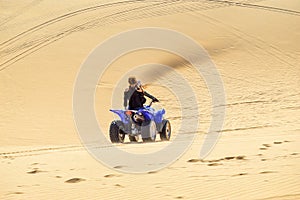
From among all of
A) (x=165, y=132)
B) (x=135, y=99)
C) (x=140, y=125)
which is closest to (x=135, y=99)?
(x=135, y=99)

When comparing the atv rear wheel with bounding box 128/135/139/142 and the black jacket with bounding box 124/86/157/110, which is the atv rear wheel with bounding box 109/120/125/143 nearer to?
the atv rear wheel with bounding box 128/135/139/142

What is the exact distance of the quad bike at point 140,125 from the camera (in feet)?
30.0

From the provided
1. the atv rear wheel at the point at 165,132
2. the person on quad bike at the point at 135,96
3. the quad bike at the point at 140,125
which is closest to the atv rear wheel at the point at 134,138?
the quad bike at the point at 140,125

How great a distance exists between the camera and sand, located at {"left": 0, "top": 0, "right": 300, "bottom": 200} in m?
5.88

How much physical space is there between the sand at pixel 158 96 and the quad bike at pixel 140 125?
44 centimetres

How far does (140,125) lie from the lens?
A: 9.23 metres

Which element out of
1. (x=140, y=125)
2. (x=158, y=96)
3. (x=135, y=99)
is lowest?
(x=140, y=125)

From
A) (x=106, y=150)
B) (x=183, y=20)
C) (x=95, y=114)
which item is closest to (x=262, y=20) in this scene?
(x=183, y=20)

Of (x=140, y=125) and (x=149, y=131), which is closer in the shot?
(x=140, y=125)

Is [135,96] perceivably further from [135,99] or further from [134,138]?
[134,138]

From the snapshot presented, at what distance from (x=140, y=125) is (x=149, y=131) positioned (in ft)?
0.75

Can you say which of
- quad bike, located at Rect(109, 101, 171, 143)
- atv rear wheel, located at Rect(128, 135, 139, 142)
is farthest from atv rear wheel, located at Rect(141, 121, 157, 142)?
atv rear wheel, located at Rect(128, 135, 139, 142)

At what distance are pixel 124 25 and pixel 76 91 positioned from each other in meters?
6.01

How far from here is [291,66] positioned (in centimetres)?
1767
